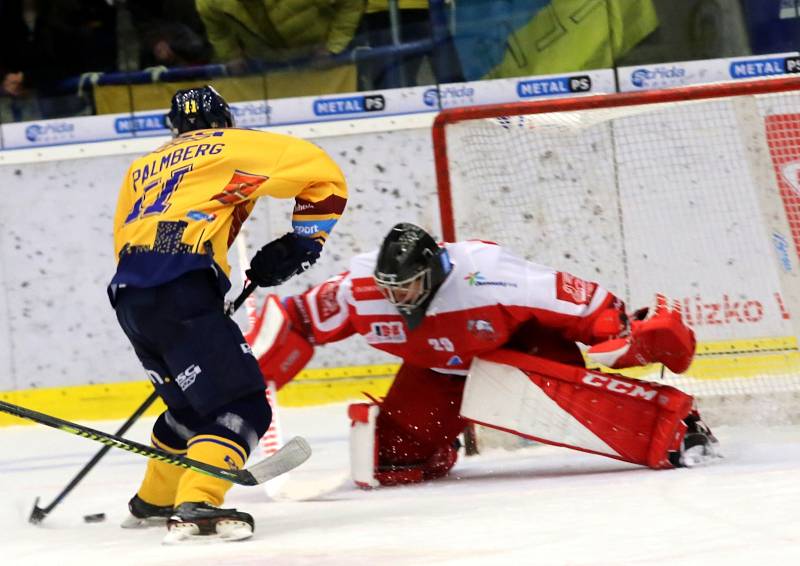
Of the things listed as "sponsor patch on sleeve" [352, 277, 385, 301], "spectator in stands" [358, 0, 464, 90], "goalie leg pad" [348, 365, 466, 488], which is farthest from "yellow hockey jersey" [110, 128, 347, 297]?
"spectator in stands" [358, 0, 464, 90]

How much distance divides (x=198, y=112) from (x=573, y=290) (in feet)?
3.62

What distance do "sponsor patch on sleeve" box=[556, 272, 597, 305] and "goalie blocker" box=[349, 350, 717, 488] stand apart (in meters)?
0.19

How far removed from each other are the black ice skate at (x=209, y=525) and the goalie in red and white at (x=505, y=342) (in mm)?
889

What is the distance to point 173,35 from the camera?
573cm

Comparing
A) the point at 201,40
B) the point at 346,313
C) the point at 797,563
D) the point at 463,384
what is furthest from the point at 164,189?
the point at 201,40

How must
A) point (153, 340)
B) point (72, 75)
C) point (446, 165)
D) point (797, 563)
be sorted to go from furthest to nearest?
point (72, 75)
point (446, 165)
point (153, 340)
point (797, 563)

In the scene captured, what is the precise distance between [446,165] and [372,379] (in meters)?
1.25

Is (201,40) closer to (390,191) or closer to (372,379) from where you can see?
(390,191)

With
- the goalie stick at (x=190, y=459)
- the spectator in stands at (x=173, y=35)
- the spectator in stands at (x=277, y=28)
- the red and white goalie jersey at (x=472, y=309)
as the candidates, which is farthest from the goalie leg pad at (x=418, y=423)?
the spectator in stands at (x=173, y=35)

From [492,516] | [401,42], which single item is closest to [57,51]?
[401,42]

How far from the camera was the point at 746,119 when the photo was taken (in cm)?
445

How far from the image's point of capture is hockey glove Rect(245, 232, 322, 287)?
3.37m

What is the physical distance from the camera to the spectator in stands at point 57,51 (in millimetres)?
5793

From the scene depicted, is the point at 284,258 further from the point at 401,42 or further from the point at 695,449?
the point at 401,42
